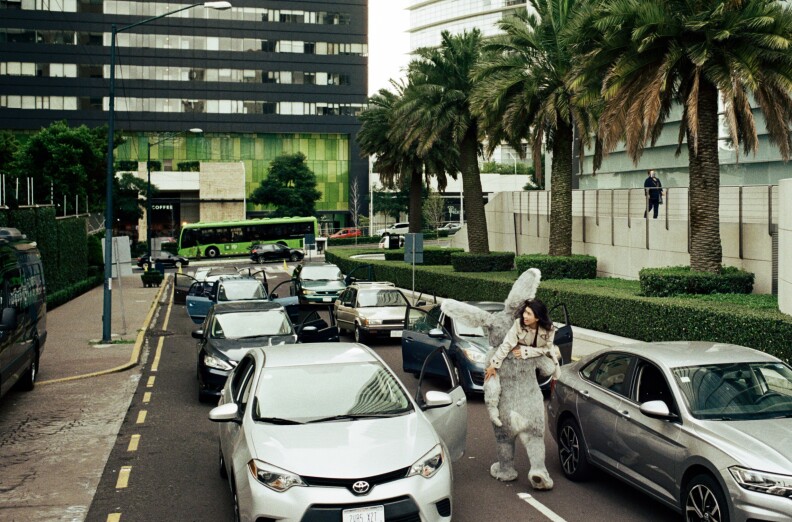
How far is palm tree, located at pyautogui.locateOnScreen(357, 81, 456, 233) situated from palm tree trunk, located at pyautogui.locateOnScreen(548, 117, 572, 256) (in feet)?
52.1

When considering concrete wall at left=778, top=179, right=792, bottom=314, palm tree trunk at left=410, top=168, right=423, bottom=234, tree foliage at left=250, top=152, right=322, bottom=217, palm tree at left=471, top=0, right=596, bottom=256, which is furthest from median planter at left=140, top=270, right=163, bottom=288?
concrete wall at left=778, top=179, right=792, bottom=314

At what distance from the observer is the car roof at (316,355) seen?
8.31 metres

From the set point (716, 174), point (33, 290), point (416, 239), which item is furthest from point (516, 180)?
point (33, 290)

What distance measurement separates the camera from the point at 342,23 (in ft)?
325

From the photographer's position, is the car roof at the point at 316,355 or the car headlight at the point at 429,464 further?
the car roof at the point at 316,355

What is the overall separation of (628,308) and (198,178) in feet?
260

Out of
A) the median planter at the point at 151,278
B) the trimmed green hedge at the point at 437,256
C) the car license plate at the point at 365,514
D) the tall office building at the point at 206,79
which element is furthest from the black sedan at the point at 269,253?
the car license plate at the point at 365,514

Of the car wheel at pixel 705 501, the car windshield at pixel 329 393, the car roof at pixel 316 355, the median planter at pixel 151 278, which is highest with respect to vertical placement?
the car roof at pixel 316 355

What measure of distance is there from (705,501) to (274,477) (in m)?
3.41

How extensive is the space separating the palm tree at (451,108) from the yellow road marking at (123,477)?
84.5ft

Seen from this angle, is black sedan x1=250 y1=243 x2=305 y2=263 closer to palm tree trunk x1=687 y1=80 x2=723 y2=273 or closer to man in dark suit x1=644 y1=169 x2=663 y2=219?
man in dark suit x1=644 y1=169 x2=663 y2=219

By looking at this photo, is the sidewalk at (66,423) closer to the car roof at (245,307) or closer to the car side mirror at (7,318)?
the car side mirror at (7,318)

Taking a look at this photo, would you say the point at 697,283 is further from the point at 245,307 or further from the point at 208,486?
the point at 208,486

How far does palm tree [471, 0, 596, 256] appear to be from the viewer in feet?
87.8
